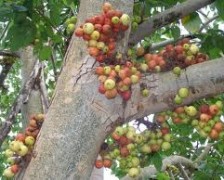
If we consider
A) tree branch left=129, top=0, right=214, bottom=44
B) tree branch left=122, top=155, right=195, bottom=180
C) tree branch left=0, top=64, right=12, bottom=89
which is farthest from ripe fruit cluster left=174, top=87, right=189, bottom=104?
tree branch left=0, top=64, right=12, bottom=89

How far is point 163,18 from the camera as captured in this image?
258 centimetres

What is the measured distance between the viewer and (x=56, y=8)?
117 inches

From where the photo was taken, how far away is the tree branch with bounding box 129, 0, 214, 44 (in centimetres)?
257

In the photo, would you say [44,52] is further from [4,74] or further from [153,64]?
[4,74]

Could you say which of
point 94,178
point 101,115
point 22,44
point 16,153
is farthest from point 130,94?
point 94,178

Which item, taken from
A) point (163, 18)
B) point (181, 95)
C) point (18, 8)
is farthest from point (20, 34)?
point (181, 95)

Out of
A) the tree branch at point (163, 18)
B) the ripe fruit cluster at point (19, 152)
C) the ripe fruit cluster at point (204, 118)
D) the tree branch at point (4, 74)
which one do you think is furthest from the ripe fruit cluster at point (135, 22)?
the tree branch at point (4, 74)

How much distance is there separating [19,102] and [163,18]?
1.13 metres

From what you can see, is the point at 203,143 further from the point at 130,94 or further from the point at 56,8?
the point at 130,94

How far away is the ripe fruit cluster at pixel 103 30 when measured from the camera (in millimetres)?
2141

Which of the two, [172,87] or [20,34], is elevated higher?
[20,34]

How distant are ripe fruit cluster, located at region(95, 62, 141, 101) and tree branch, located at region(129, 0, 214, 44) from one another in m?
0.49

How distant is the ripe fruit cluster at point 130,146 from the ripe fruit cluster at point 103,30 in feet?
1.29

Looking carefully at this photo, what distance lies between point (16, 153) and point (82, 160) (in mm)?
379
